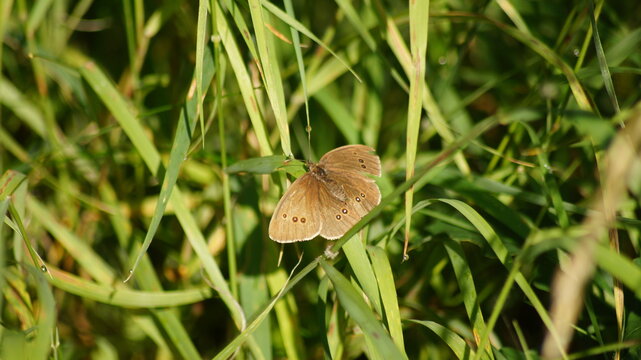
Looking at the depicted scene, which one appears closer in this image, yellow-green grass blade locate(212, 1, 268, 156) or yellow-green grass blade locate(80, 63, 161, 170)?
yellow-green grass blade locate(212, 1, 268, 156)

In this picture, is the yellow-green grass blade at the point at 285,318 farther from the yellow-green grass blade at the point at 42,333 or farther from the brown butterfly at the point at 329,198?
the yellow-green grass blade at the point at 42,333

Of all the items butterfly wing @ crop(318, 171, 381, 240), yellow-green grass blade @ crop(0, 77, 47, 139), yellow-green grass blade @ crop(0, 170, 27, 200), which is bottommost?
butterfly wing @ crop(318, 171, 381, 240)

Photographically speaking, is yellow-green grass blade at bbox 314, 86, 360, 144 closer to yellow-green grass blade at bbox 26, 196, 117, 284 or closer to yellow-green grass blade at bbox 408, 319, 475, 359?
yellow-green grass blade at bbox 408, 319, 475, 359

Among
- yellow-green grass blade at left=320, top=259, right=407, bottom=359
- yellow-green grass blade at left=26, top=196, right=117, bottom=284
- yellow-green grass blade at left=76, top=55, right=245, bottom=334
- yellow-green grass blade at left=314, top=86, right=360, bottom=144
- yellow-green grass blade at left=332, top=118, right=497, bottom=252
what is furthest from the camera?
yellow-green grass blade at left=314, top=86, right=360, bottom=144

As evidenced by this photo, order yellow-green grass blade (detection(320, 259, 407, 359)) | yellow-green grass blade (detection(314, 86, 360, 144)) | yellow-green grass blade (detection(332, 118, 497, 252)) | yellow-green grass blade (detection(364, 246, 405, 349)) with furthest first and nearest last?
yellow-green grass blade (detection(314, 86, 360, 144))
yellow-green grass blade (detection(364, 246, 405, 349))
yellow-green grass blade (detection(320, 259, 407, 359))
yellow-green grass blade (detection(332, 118, 497, 252))

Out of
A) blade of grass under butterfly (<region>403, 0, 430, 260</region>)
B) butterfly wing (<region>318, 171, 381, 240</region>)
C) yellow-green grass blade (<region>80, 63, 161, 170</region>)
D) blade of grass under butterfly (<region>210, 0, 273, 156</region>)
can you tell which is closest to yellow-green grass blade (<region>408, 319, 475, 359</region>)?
blade of grass under butterfly (<region>403, 0, 430, 260</region>)

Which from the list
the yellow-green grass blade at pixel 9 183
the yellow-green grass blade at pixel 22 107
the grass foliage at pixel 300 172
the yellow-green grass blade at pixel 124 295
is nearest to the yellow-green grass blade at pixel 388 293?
the grass foliage at pixel 300 172

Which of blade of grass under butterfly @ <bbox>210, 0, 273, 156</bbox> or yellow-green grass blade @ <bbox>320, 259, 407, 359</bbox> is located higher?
blade of grass under butterfly @ <bbox>210, 0, 273, 156</bbox>

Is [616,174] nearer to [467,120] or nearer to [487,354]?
[487,354]
